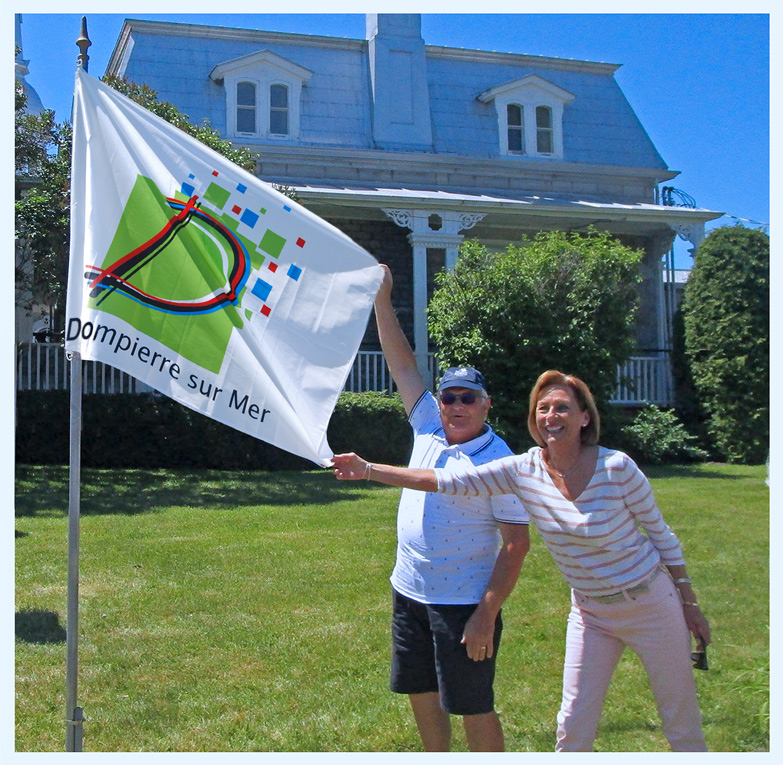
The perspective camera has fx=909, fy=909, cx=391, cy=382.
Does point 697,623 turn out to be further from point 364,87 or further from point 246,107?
point 364,87

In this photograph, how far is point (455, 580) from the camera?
336cm

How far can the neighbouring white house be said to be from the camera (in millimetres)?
16391

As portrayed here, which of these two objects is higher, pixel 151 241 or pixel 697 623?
pixel 151 241

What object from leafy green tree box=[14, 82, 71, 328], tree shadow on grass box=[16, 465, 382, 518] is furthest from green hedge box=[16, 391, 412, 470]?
leafy green tree box=[14, 82, 71, 328]

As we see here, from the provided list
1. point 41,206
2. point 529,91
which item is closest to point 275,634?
point 41,206

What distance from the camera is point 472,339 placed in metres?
13.9

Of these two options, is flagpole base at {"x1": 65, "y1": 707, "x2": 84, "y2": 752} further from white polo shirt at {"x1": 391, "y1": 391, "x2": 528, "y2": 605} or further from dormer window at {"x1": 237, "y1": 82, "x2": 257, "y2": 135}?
dormer window at {"x1": 237, "y1": 82, "x2": 257, "y2": 135}

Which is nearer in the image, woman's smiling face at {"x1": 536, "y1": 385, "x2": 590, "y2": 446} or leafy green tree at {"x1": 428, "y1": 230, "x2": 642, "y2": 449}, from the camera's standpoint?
woman's smiling face at {"x1": 536, "y1": 385, "x2": 590, "y2": 446}

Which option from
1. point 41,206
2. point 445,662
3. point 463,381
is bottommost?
point 445,662

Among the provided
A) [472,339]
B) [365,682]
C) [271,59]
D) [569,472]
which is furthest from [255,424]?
[271,59]

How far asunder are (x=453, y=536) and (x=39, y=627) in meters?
3.54

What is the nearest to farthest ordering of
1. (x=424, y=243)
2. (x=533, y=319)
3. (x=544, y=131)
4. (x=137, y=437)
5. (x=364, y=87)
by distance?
(x=137, y=437) → (x=533, y=319) → (x=424, y=243) → (x=364, y=87) → (x=544, y=131)

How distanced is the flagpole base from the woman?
1.36 metres
